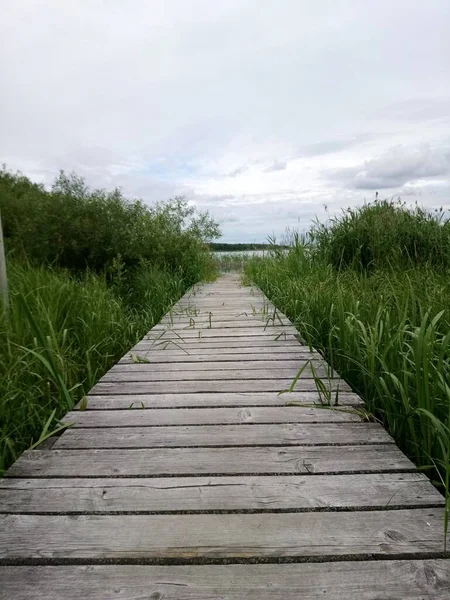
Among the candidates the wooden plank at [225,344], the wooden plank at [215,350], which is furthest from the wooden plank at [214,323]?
the wooden plank at [215,350]

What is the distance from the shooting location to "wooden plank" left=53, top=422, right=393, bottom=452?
62.9 inches

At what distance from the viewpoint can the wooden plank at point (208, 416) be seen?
1796 mm

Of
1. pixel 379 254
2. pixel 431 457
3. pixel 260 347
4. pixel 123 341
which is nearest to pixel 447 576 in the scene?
pixel 431 457

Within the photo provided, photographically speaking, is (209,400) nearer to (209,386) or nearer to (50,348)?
(209,386)

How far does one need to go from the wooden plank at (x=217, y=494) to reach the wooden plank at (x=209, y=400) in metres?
0.64

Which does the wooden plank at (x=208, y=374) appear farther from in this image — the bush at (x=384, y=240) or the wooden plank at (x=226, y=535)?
the bush at (x=384, y=240)

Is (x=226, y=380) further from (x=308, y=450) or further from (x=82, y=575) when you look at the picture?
Result: (x=82, y=575)

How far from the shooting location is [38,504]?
1.21 m

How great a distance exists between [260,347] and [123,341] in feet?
4.45

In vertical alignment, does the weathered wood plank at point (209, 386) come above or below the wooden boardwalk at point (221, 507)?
above

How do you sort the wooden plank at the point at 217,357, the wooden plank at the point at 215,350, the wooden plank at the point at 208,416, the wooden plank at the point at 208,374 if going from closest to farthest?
the wooden plank at the point at 208,416, the wooden plank at the point at 208,374, the wooden plank at the point at 217,357, the wooden plank at the point at 215,350

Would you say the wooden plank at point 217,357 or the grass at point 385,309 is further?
the wooden plank at point 217,357

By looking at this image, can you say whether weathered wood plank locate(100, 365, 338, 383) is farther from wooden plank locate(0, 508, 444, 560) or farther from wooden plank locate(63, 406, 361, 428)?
wooden plank locate(0, 508, 444, 560)

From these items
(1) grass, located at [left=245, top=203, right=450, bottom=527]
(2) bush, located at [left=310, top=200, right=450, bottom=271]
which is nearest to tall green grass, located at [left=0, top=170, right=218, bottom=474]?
(1) grass, located at [left=245, top=203, right=450, bottom=527]
